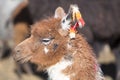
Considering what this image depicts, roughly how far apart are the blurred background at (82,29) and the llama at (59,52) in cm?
186

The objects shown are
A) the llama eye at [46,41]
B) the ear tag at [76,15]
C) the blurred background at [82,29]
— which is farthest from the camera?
the blurred background at [82,29]

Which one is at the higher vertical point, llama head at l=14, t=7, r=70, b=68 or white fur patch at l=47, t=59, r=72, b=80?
llama head at l=14, t=7, r=70, b=68

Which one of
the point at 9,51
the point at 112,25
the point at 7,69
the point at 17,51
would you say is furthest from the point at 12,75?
the point at 17,51

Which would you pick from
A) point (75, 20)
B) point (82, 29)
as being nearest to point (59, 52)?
point (75, 20)

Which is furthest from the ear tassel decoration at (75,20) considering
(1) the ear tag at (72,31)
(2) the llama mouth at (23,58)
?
(2) the llama mouth at (23,58)

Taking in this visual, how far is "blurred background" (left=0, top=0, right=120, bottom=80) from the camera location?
334 inches

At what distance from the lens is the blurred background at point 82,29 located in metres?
8.49

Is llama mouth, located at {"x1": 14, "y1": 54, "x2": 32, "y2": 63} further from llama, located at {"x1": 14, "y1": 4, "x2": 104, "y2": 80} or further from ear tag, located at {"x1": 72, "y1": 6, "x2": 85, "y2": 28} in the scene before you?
ear tag, located at {"x1": 72, "y1": 6, "x2": 85, "y2": 28}

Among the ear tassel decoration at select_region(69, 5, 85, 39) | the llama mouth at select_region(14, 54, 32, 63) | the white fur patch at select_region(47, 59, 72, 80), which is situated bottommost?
the white fur patch at select_region(47, 59, 72, 80)

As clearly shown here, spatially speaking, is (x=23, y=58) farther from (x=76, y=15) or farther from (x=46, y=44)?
(x=76, y=15)

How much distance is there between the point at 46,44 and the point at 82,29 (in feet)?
9.32

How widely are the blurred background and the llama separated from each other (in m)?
1.86

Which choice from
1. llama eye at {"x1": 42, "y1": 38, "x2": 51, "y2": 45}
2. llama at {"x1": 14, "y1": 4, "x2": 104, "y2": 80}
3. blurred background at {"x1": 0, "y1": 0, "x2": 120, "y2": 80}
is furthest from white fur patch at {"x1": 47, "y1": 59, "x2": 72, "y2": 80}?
blurred background at {"x1": 0, "y1": 0, "x2": 120, "y2": 80}

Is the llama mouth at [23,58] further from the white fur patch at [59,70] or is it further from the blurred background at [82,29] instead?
the blurred background at [82,29]
